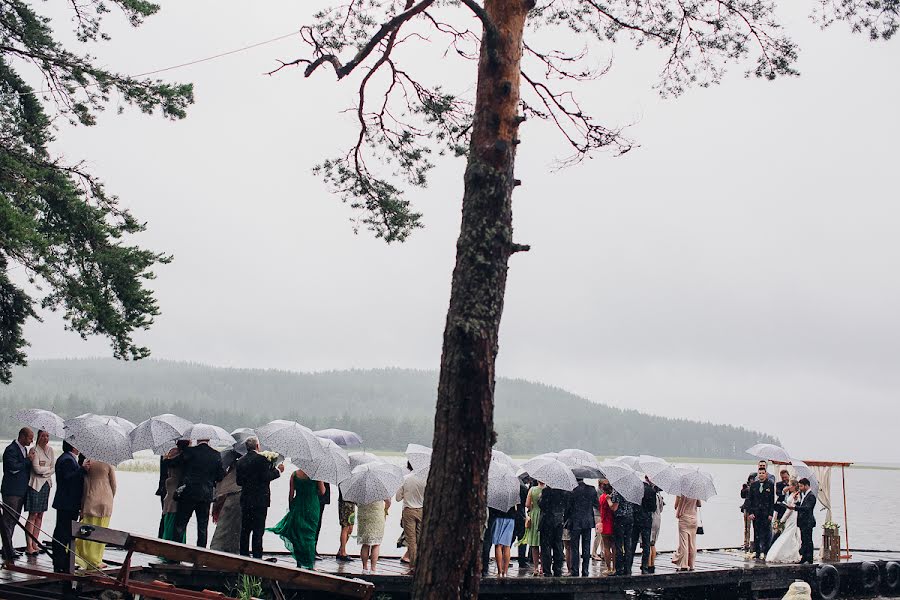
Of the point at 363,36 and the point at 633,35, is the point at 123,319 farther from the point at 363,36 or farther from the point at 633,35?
the point at 633,35

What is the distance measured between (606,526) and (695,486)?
1.52m

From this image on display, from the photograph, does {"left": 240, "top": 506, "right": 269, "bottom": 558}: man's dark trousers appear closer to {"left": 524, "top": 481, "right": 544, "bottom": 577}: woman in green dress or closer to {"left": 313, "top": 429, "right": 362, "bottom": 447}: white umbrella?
{"left": 313, "top": 429, "right": 362, "bottom": 447}: white umbrella

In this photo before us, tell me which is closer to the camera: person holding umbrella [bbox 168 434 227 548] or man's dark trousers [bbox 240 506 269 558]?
man's dark trousers [bbox 240 506 269 558]

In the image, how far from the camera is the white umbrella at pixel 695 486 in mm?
14234

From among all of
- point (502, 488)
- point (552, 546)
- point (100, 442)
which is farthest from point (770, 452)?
point (100, 442)

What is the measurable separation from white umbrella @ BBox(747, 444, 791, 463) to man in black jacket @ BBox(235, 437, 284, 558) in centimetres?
980

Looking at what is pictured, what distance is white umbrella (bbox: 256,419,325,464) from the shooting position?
11414 millimetres

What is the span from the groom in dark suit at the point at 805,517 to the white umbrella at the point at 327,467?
28.9 ft

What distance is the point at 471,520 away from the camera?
23.0 ft

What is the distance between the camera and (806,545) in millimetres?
16891

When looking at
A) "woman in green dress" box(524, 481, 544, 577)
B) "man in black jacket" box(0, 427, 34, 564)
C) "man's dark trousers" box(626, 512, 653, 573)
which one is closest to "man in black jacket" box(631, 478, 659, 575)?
"man's dark trousers" box(626, 512, 653, 573)

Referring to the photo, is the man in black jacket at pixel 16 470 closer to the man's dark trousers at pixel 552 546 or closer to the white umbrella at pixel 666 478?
the man's dark trousers at pixel 552 546

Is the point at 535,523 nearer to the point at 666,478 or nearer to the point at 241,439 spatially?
the point at 666,478

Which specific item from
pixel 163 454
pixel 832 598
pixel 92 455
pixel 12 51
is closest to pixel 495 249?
pixel 92 455
